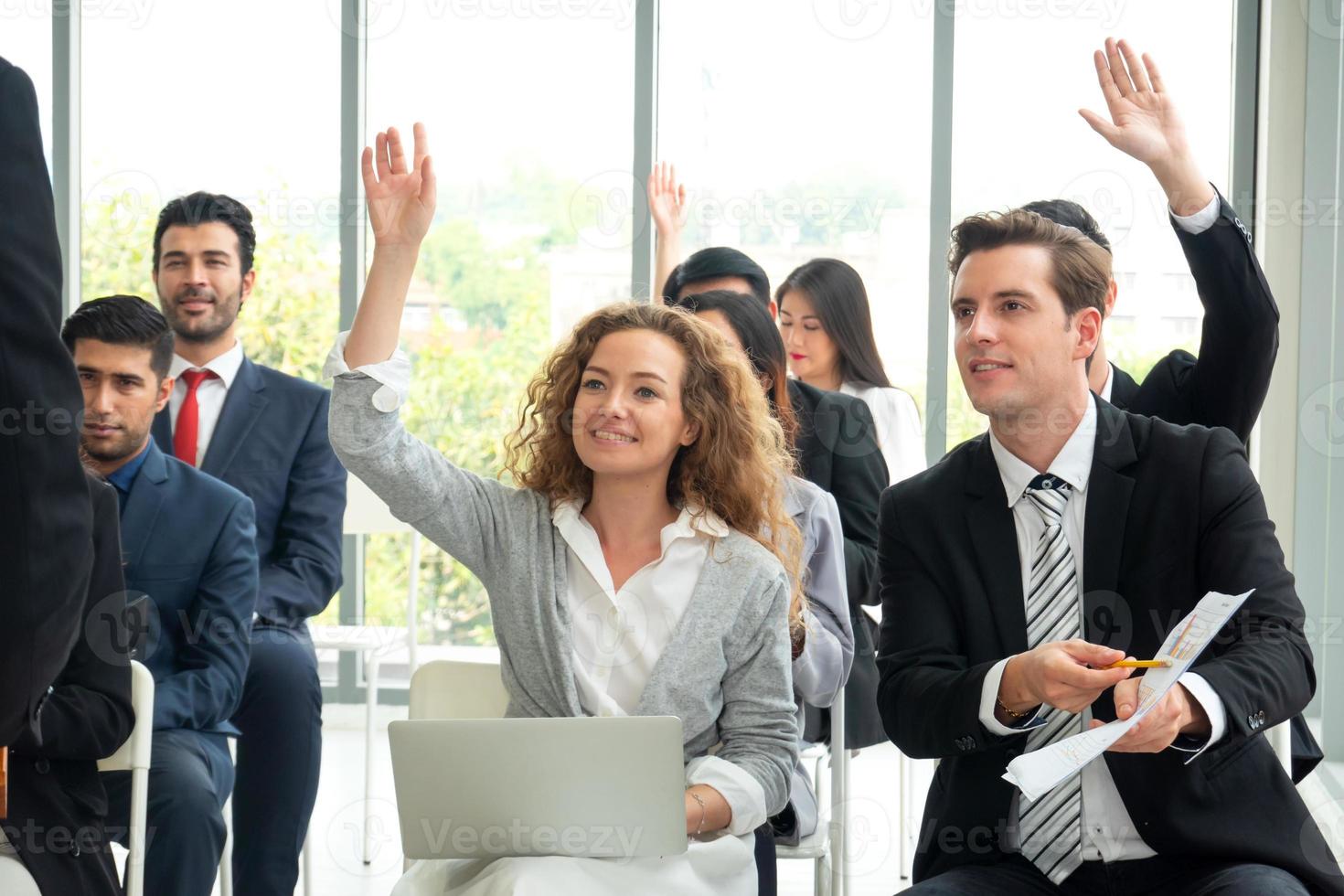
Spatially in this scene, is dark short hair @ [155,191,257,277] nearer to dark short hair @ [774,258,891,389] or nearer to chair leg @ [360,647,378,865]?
chair leg @ [360,647,378,865]

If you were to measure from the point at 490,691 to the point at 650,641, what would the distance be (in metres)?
0.30

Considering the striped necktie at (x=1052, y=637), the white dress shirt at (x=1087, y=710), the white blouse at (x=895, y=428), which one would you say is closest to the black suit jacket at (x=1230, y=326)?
the white dress shirt at (x=1087, y=710)

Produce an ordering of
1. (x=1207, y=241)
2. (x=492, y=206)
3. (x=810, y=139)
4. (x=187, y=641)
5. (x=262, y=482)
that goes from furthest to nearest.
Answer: (x=492, y=206)
(x=810, y=139)
(x=262, y=482)
(x=187, y=641)
(x=1207, y=241)

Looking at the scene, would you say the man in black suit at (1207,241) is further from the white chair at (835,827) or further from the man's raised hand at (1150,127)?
the white chair at (835,827)

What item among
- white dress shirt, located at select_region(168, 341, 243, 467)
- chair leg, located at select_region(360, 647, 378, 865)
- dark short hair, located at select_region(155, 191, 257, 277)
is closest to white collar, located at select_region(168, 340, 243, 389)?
white dress shirt, located at select_region(168, 341, 243, 467)

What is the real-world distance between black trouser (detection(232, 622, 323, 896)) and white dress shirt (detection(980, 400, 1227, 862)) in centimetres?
188

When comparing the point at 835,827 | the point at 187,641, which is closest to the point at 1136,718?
the point at 835,827

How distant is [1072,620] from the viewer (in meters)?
1.99

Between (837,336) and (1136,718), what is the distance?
264 cm

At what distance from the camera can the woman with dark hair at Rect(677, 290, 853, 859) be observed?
245 cm

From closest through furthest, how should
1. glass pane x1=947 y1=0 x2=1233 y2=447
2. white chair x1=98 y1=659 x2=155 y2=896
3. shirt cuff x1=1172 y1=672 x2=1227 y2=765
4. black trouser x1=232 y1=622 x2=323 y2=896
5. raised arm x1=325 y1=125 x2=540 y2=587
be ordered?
shirt cuff x1=1172 y1=672 x2=1227 y2=765 → raised arm x1=325 y1=125 x2=540 y2=587 → white chair x1=98 y1=659 x2=155 y2=896 → black trouser x1=232 y1=622 x2=323 y2=896 → glass pane x1=947 y1=0 x2=1233 y2=447

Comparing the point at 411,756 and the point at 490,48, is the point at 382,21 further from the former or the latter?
the point at 411,756

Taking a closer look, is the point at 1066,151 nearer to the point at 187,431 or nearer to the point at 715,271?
the point at 715,271

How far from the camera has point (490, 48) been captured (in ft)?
18.9
